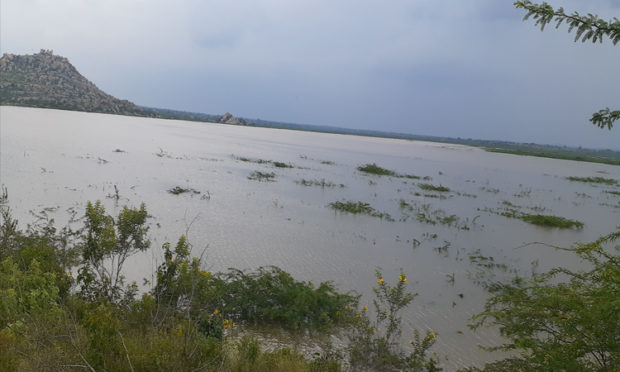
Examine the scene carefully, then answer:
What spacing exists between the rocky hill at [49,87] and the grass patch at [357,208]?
102m

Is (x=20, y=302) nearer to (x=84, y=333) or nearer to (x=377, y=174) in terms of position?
(x=84, y=333)

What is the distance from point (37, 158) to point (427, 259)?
83.2ft

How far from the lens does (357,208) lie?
19688 mm

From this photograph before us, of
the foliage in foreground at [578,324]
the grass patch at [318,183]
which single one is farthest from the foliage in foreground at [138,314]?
the grass patch at [318,183]

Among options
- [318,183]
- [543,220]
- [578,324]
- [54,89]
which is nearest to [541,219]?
[543,220]

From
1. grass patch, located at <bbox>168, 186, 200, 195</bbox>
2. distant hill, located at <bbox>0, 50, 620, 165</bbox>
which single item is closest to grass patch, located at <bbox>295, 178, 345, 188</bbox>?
grass patch, located at <bbox>168, 186, 200, 195</bbox>

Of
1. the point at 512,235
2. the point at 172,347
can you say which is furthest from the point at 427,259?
the point at 172,347

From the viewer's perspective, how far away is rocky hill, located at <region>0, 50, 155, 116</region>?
96900 millimetres

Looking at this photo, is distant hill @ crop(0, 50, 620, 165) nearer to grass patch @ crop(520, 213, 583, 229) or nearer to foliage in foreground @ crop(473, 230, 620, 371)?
grass patch @ crop(520, 213, 583, 229)

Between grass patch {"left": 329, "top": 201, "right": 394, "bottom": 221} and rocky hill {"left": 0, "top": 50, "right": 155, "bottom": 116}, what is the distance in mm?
102308

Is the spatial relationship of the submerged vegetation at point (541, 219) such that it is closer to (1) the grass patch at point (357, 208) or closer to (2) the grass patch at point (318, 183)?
(1) the grass patch at point (357, 208)

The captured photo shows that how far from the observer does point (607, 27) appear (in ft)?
9.31

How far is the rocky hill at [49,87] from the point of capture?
96.9 m

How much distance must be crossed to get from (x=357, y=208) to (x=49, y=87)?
135581 mm
